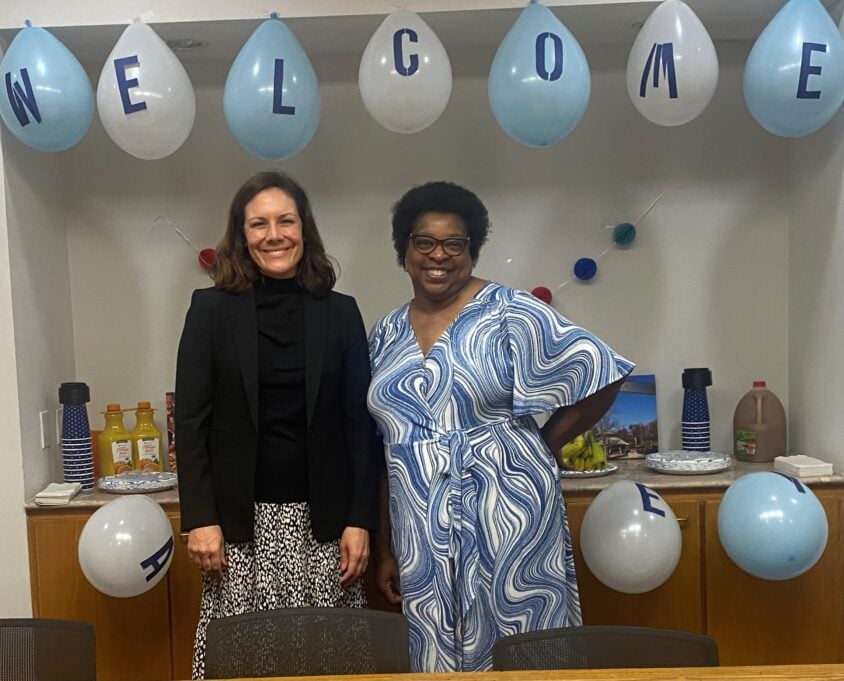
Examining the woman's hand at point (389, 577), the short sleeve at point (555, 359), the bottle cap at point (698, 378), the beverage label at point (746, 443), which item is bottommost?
the woman's hand at point (389, 577)

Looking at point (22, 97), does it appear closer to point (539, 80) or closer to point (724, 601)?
point (539, 80)

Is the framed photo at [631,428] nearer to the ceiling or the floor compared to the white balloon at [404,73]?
nearer to the floor

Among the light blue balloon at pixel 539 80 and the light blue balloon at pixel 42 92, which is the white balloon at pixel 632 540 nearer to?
the light blue balloon at pixel 539 80

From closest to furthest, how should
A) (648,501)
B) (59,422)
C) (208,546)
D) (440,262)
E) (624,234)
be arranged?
(208,546) → (440,262) → (648,501) → (59,422) → (624,234)

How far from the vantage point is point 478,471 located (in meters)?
1.89

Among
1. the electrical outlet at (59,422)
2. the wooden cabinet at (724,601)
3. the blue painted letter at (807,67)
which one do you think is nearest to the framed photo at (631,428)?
the wooden cabinet at (724,601)

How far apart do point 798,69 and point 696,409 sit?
106 centimetres

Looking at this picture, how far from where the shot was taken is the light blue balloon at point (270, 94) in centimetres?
208

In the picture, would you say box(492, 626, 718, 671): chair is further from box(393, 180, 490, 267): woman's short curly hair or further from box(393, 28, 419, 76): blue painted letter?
box(393, 28, 419, 76): blue painted letter

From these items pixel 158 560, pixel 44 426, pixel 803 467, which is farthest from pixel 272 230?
pixel 803 467

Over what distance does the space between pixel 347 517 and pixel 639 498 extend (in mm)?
750

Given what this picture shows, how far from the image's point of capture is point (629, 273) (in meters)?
2.79

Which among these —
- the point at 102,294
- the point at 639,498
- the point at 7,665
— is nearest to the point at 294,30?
the point at 102,294

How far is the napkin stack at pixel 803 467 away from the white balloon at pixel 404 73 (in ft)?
4.53
